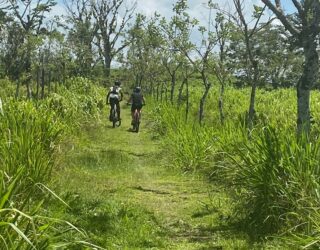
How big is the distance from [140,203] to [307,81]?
2619 millimetres

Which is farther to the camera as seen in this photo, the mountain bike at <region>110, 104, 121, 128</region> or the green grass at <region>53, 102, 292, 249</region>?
the mountain bike at <region>110, 104, 121, 128</region>

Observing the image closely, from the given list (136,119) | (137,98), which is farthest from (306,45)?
(137,98)

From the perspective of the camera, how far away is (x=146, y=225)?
5770mm

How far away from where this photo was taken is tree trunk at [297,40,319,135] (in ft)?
20.4

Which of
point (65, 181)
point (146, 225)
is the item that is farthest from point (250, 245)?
point (65, 181)

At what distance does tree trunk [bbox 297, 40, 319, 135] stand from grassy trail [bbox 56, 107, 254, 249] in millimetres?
1470

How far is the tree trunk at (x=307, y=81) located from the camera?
6.20 meters

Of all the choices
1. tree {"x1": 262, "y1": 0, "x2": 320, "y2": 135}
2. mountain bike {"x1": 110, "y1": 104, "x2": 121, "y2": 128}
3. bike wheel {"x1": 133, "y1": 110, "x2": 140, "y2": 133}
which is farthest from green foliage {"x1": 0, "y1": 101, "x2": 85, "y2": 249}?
mountain bike {"x1": 110, "y1": 104, "x2": 121, "y2": 128}

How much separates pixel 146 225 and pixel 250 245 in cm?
121

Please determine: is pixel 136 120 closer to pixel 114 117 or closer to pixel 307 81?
pixel 114 117

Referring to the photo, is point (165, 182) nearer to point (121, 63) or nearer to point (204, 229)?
point (204, 229)

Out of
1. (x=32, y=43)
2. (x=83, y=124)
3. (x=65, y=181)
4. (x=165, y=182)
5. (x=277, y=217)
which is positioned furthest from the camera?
(x=32, y=43)

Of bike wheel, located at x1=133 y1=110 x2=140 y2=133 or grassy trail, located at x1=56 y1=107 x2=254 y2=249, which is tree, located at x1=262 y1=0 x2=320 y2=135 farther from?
bike wheel, located at x1=133 y1=110 x2=140 y2=133

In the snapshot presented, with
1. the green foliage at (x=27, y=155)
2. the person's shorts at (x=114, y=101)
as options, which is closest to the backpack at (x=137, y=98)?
the person's shorts at (x=114, y=101)
